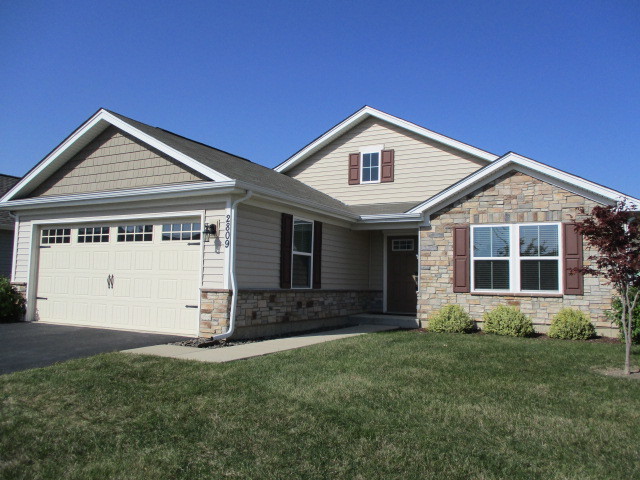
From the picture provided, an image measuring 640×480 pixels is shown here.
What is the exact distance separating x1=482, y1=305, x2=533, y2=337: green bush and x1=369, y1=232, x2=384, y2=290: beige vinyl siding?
416 cm

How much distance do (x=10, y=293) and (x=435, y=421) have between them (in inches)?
450

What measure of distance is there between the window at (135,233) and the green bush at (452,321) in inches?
261

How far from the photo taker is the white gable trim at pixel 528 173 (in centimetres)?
1083

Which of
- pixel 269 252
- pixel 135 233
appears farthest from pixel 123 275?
pixel 269 252

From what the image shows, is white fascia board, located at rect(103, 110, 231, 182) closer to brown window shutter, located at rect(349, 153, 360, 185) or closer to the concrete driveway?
the concrete driveway

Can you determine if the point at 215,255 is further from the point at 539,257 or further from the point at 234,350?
the point at 539,257

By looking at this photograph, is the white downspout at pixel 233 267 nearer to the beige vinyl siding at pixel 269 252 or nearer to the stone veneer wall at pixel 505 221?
the beige vinyl siding at pixel 269 252

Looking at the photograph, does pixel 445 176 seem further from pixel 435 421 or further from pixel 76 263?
pixel 435 421

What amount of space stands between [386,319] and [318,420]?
8.84 meters

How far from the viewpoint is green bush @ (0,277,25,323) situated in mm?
12430

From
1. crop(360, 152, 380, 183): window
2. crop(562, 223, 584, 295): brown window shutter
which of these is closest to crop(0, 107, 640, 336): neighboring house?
crop(562, 223, 584, 295): brown window shutter

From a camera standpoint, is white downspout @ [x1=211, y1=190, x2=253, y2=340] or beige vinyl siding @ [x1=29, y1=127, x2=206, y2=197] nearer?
white downspout @ [x1=211, y1=190, x2=253, y2=340]

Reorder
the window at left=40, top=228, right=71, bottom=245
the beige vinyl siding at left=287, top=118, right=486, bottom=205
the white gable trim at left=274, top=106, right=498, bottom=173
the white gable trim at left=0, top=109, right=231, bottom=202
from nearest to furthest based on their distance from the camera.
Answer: the white gable trim at left=0, top=109, right=231, bottom=202, the window at left=40, top=228, right=71, bottom=245, the white gable trim at left=274, top=106, right=498, bottom=173, the beige vinyl siding at left=287, top=118, right=486, bottom=205

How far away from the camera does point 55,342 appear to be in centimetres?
946
